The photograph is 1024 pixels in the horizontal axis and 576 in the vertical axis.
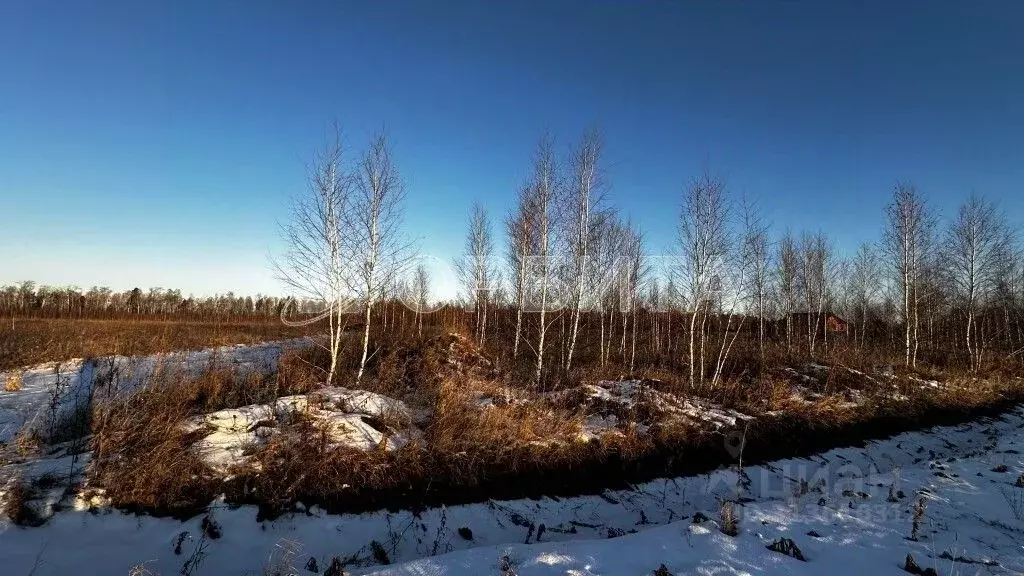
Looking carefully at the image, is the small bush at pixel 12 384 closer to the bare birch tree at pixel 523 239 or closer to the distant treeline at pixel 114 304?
the bare birch tree at pixel 523 239

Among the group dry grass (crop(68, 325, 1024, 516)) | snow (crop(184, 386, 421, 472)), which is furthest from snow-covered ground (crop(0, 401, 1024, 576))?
snow (crop(184, 386, 421, 472))

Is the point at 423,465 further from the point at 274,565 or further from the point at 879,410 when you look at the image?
the point at 879,410

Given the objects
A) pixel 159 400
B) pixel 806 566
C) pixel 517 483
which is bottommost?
pixel 517 483

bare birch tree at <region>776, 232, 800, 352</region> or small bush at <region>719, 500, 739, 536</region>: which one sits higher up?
bare birch tree at <region>776, 232, 800, 352</region>

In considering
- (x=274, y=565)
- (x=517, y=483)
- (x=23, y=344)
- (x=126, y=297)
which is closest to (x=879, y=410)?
(x=517, y=483)

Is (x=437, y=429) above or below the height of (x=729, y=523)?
above

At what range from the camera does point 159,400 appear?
711 cm

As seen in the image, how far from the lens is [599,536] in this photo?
5.93m

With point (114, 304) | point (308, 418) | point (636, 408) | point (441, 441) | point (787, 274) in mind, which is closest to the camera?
point (308, 418)

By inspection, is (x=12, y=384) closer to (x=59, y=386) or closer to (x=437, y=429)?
(x=59, y=386)

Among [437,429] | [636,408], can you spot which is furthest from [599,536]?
[636,408]

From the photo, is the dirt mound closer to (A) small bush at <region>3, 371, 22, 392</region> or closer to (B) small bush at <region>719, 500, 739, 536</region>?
(B) small bush at <region>719, 500, 739, 536</region>

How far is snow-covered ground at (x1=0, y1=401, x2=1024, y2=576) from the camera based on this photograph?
14.0 ft

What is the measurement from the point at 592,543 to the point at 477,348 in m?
12.5
